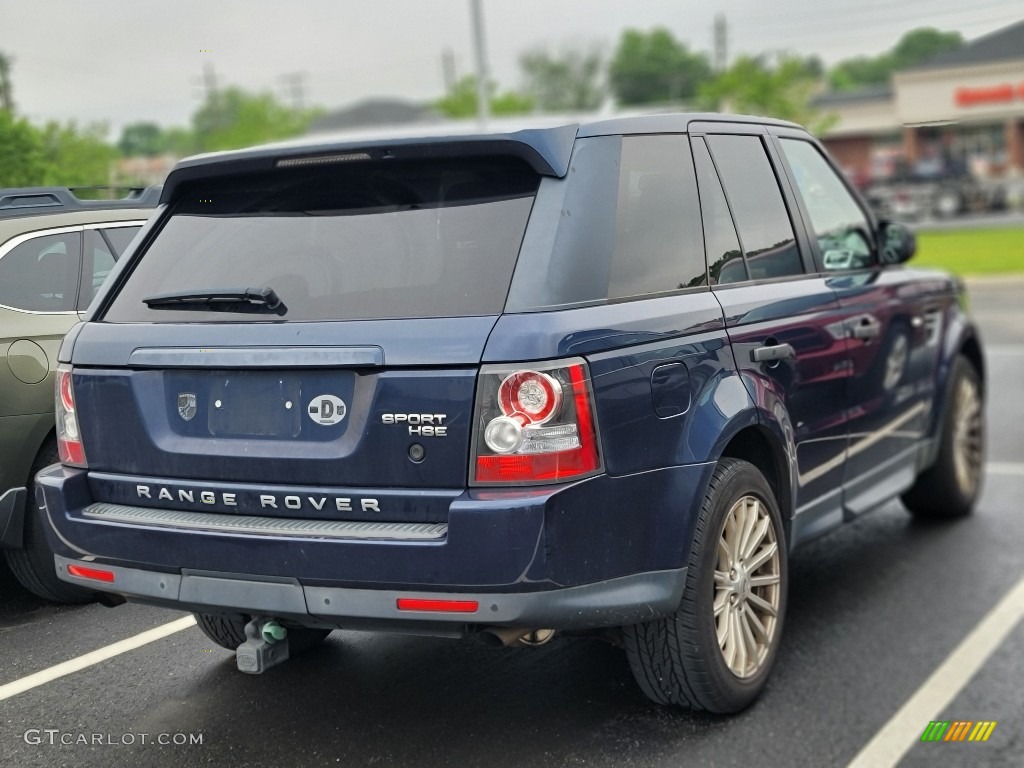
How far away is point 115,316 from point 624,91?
113599mm

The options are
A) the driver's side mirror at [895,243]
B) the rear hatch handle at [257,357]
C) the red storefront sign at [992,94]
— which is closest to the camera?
the rear hatch handle at [257,357]

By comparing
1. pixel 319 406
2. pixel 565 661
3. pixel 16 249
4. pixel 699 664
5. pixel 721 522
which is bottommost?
pixel 565 661

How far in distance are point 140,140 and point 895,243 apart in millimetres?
6903

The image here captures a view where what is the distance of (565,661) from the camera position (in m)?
4.57

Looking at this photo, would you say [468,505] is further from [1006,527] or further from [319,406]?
[1006,527]

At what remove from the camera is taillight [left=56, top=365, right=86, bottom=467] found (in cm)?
385

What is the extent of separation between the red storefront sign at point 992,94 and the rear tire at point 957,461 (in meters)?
46.1

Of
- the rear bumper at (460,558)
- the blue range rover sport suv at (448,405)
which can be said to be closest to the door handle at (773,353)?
the blue range rover sport suv at (448,405)

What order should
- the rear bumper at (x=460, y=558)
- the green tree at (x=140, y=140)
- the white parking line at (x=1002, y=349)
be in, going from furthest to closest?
the white parking line at (x=1002, y=349), the green tree at (x=140, y=140), the rear bumper at (x=460, y=558)

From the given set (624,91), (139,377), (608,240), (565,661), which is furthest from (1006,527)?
(624,91)

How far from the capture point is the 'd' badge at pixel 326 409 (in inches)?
133

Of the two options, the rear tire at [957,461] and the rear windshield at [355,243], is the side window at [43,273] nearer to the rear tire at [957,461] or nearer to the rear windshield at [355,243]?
the rear windshield at [355,243]

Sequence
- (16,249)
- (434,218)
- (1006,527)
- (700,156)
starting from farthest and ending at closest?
(1006,527)
(16,249)
(700,156)
(434,218)

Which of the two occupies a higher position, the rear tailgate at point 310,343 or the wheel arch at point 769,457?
the rear tailgate at point 310,343
